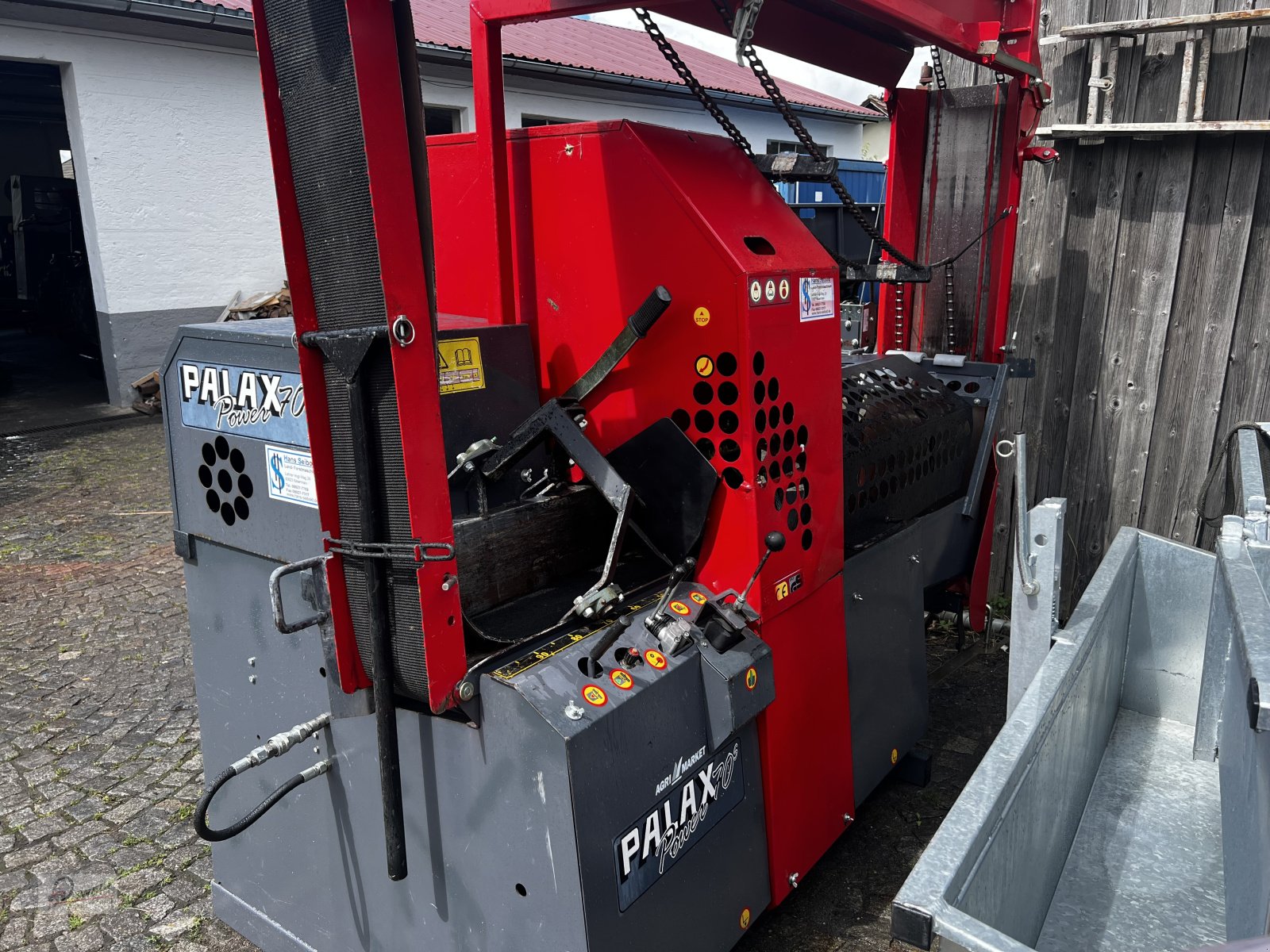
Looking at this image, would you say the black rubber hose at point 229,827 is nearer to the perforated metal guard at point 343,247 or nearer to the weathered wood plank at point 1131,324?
the perforated metal guard at point 343,247

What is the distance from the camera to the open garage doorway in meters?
10.5

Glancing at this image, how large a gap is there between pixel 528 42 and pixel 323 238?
Answer: 495 inches

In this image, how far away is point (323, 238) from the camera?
1.75m

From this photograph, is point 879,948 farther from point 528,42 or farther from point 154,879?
point 528,42

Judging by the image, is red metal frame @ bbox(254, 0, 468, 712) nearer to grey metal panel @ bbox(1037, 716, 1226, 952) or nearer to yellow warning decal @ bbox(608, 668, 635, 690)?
yellow warning decal @ bbox(608, 668, 635, 690)

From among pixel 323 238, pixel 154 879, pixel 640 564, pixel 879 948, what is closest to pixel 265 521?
pixel 323 238

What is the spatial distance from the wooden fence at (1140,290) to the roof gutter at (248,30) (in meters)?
3.46

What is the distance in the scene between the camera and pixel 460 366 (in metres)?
2.35

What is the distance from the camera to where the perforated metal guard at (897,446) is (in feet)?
10.1

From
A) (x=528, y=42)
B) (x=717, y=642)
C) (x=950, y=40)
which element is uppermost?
(x=528, y=42)

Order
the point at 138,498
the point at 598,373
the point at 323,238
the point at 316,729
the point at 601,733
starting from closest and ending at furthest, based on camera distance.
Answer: the point at 323,238
the point at 601,733
the point at 316,729
the point at 598,373
the point at 138,498

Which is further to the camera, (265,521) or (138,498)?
(138,498)

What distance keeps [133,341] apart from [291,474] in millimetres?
8817

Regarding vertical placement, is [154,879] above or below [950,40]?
below
